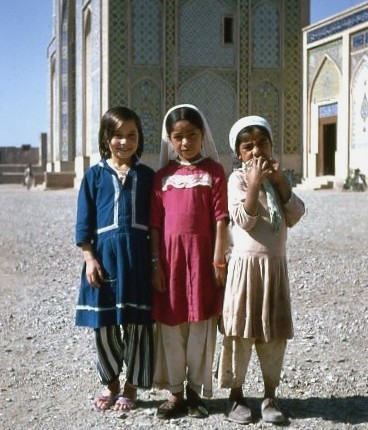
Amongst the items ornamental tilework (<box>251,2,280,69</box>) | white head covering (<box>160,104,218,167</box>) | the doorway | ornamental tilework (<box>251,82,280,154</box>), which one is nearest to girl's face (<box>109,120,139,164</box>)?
white head covering (<box>160,104,218,167</box>)

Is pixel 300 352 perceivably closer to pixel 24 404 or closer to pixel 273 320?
pixel 273 320

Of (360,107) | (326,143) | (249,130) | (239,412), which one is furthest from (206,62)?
(239,412)

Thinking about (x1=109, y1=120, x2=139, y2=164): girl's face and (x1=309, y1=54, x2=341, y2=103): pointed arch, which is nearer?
(x1=109, y1=120, x2=139, y2=164): girl's face

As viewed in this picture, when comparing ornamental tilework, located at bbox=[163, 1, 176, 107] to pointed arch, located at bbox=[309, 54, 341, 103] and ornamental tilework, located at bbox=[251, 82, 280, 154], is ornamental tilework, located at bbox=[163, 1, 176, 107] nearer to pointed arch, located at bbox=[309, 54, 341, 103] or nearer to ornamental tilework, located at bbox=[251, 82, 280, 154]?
ornamental tilework, located at bbox=[251, 82, 280, 154]

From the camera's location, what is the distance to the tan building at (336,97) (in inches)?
614

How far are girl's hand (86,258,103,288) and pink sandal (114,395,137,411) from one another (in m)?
0.43

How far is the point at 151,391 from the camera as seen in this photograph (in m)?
2.82

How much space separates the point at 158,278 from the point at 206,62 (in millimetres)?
16821

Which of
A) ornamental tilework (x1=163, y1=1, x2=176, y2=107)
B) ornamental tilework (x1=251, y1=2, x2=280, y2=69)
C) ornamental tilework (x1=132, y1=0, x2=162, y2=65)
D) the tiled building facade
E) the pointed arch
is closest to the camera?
the pointed arch

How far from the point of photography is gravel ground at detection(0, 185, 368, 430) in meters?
2.50

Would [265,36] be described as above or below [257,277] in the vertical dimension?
above

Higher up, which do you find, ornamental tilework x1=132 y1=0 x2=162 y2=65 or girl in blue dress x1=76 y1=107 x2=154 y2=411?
ornamental tilework x1=132 y1=0 x2=162 y2=65

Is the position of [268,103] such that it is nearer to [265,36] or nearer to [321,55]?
[265,36]

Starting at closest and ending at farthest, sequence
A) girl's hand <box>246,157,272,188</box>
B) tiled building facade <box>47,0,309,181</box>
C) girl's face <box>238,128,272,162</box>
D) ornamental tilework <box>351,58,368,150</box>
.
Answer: girl's hand <box>246,157,272,188</box>, girl's face <box>238,128,272,162</box>, ornamental tilework <box>351,58,368,150</box>, tiled building facade <box>47,0,309,181</box>
